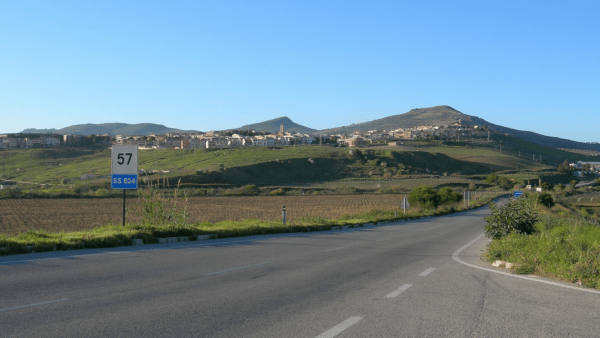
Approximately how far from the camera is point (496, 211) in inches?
611

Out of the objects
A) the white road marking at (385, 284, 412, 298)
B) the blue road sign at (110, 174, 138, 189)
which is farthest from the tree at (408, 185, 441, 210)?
the white road marking at (385, 284, 412, 298)

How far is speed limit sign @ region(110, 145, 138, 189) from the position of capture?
19.3 meters

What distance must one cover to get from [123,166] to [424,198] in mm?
43959

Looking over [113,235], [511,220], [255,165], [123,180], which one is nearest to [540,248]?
[511,220]

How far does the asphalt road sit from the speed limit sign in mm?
5961

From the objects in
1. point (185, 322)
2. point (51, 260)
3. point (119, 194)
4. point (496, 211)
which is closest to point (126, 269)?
point (51, 260)

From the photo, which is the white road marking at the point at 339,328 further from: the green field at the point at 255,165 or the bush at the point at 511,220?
the green field at the point at 255,165

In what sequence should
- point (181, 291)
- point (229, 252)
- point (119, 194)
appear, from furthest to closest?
point (119, 194), point (229, 252), point (181, 291)

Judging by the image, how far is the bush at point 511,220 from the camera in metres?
15.0

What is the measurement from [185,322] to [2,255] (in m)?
8.49

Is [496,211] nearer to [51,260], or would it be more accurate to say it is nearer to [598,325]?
[598,325]

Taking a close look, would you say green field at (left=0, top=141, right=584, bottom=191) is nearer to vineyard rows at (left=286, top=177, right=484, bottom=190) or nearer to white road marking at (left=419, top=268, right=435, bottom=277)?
vineyard rows at (left=286, top=177, right=484, bottom=190)

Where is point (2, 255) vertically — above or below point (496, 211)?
below

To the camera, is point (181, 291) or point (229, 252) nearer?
point (181, 291)
